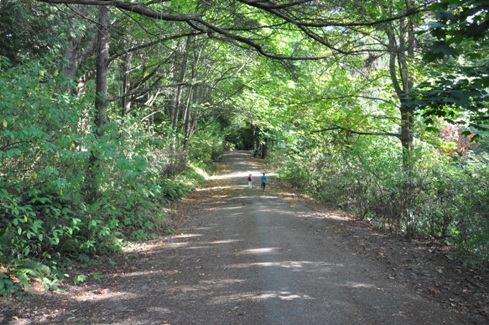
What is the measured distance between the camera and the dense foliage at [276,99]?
525cm

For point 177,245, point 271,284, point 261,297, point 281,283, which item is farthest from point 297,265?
point 177,245

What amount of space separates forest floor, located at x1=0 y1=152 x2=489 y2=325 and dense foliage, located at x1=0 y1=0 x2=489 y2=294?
0.60m

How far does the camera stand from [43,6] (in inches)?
369

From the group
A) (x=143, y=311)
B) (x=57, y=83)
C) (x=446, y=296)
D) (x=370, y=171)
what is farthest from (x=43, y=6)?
(x=446, y=296)

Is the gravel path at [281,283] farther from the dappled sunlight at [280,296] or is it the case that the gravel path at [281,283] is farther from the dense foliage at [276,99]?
the dense foliage at [276,99]

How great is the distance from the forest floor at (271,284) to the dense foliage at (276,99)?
597mm

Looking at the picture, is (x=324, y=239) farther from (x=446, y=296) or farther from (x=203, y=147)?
(x=203, y=147)

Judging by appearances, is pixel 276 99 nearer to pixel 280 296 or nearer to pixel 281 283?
pixel 281 283

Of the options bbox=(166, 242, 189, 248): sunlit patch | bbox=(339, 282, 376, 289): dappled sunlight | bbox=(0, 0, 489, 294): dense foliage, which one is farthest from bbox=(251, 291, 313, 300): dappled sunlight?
bbox=(166, 242, 189, 248): sunlit patch

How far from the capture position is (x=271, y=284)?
6.07 m

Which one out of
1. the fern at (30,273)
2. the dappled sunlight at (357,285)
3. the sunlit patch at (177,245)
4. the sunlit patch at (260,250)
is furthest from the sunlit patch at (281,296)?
the sunlit patch at (177,245)

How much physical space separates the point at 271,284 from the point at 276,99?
10.9 metres

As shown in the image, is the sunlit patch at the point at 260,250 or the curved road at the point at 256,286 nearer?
the curved road at the point at 256,286

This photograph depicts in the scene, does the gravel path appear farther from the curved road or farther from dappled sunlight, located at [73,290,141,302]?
dappled sunlight, located at [73,290,141,302]
